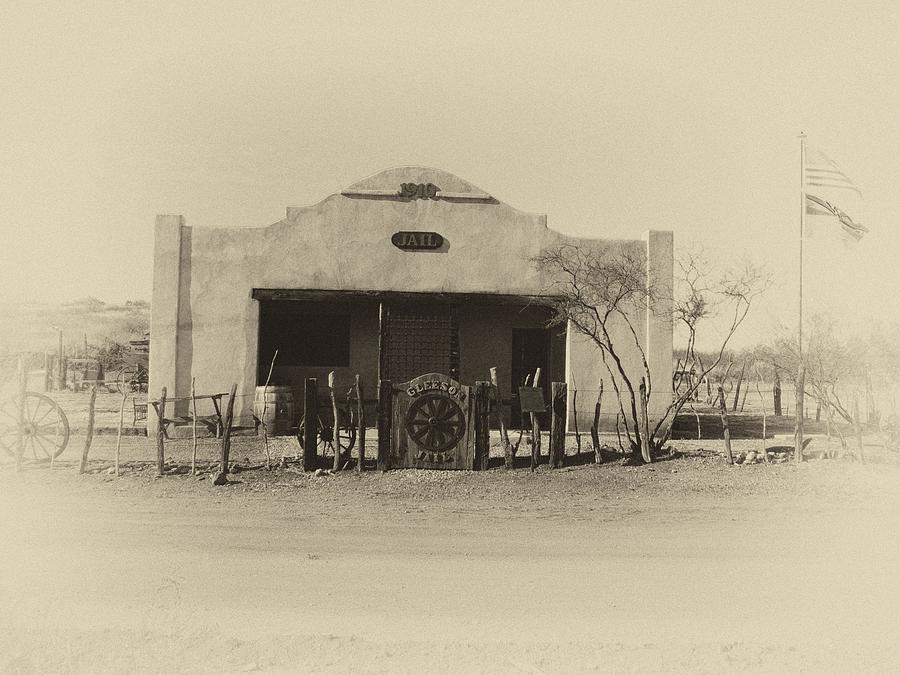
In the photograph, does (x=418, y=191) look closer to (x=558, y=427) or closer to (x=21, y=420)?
(x=558, y=427)

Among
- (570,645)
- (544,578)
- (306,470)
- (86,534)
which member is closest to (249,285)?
(306,470)

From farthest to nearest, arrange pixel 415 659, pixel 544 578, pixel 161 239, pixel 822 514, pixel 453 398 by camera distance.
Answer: pixel 161 239
pixel 453 398
pixel 822 514
pixel 544 578
pixel 415 659

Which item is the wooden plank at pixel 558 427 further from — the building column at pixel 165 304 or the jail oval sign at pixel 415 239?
the building column at pixel 165 304

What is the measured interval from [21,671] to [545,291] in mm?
13620

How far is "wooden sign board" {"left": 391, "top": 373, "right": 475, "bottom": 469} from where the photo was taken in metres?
12.9

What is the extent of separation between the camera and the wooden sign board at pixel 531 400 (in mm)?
13961

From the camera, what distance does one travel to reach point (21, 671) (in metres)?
6.22

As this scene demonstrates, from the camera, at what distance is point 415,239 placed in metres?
17.7

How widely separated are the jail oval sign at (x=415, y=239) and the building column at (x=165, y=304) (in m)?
4.81

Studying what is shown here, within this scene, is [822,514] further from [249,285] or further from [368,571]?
[249,285]

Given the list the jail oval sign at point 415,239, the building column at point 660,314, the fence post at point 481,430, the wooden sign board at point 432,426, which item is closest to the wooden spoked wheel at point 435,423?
the wooden sign board at point 432,426

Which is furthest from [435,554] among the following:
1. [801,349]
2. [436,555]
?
[801,349]

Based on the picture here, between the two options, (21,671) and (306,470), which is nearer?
(21,671)

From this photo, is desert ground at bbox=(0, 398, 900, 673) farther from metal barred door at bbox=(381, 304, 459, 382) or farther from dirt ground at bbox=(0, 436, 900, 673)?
metal barred door at bbox=(381, 304, 459, 382)
